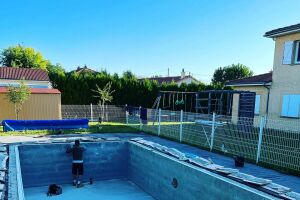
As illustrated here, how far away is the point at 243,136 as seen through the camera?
31.8 feet

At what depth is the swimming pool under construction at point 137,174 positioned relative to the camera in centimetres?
563

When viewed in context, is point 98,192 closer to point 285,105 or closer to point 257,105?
point 285,105

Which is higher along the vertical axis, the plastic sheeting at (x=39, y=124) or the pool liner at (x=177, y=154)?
the pool liner at (x=177, y=154)

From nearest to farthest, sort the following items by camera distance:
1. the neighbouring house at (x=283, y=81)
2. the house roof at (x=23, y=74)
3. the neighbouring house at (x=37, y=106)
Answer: the neighbouring house at (x=283, y=81), the neighbouring house at (x=37, y=106), the house roof at (x=23, y=74)

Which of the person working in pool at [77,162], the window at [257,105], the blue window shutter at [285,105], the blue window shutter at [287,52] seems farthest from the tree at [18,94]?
the blue window shutter at [287,52]

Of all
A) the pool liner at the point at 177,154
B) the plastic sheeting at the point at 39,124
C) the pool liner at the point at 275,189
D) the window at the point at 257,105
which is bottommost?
the plastic sheeting at the point at 39,124

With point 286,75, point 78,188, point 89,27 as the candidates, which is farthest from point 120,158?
point 89,27

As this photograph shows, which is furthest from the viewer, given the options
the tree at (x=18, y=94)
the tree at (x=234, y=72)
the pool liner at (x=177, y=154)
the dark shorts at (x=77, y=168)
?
the tree at (x=234, y=72)

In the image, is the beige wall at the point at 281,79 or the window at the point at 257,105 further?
the window at the point at 257,105

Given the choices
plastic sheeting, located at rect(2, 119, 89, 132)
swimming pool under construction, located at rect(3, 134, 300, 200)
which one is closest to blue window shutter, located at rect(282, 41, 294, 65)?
swimming pool under construction, located at rect(3, 134, 300, 200)

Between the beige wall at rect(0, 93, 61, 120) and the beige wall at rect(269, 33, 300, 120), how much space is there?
14334mm

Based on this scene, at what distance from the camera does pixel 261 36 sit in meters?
16.5

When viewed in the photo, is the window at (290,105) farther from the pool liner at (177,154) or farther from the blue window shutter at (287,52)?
the pool liner at (177,154)

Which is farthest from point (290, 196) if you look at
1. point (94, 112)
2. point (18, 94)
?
point (94, 112)
